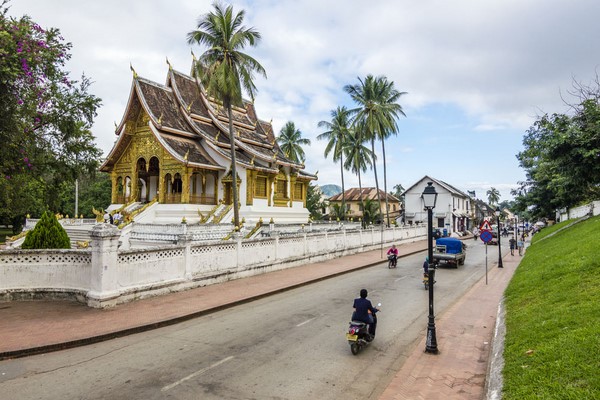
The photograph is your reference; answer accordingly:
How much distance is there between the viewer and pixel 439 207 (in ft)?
185

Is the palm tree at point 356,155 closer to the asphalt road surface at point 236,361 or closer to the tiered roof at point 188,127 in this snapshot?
the tiered roof at point 188,127

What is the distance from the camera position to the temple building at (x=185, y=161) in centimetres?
2673

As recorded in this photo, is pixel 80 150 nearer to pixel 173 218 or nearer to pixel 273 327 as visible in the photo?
pixel 173 218

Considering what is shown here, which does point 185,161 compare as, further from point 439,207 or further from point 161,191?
point 439,207

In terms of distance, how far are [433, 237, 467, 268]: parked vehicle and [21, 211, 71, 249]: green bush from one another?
17.0m

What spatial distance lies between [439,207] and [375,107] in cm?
2612

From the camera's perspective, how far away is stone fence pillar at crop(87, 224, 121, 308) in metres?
9.59

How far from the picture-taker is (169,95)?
30.7 metres

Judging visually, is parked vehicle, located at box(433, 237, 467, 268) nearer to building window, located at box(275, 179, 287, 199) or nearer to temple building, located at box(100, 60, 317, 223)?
temple building, located at box(100, 60, 317, 223)

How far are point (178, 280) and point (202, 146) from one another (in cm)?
1952

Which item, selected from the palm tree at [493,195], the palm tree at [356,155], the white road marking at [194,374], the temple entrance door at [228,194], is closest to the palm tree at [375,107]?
the palm tree at [356,155]

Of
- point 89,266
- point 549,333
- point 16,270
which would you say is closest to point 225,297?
point 89,266

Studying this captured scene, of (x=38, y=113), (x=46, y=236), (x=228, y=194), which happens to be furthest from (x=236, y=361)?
(x=228, y=194)

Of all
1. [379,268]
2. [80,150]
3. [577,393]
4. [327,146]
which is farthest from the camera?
[327,146]
